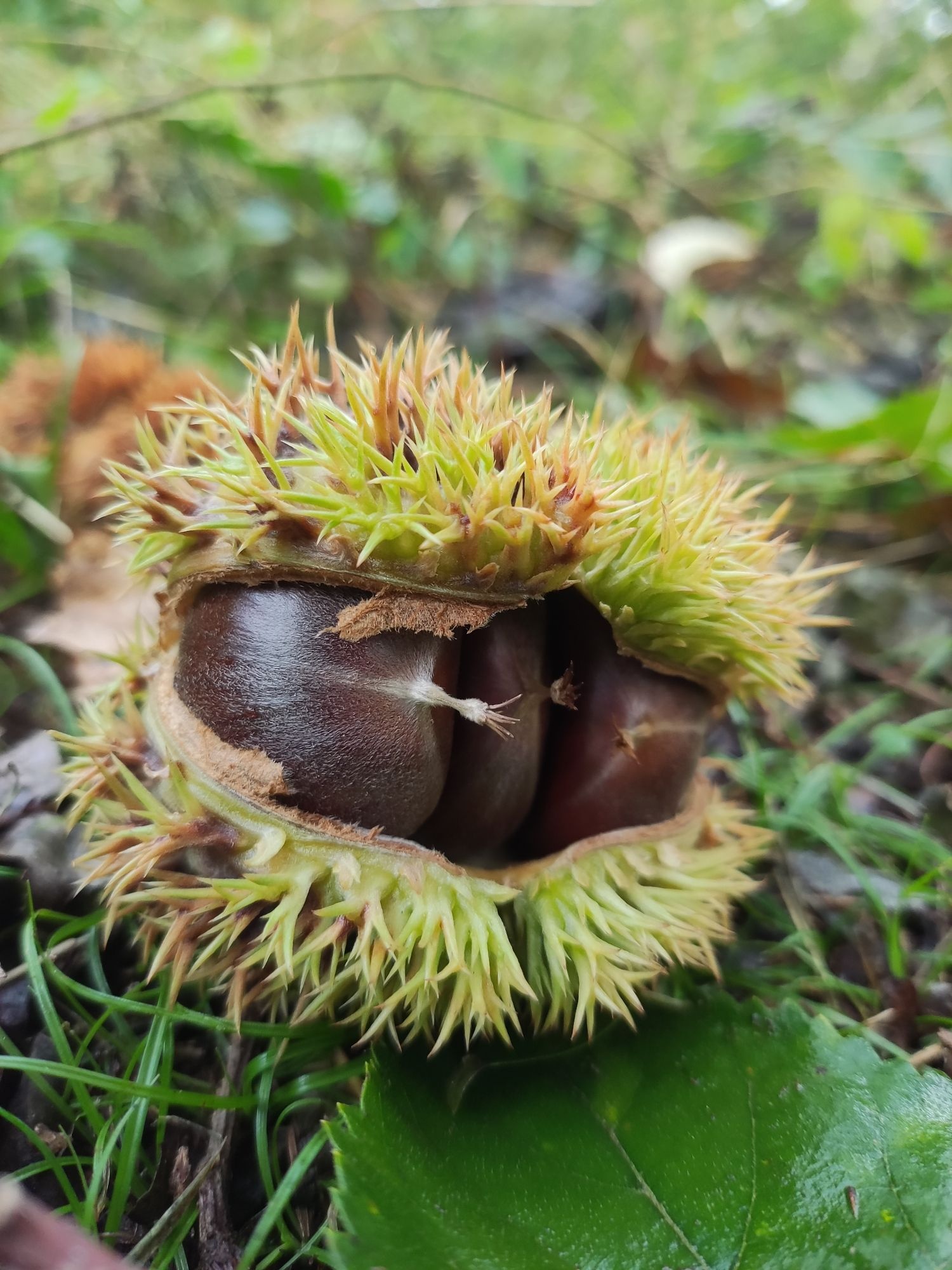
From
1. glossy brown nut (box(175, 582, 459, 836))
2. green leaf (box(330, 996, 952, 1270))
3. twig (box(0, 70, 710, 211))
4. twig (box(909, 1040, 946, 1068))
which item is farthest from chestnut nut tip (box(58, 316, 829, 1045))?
twig (box(0, 70, 710, 211))

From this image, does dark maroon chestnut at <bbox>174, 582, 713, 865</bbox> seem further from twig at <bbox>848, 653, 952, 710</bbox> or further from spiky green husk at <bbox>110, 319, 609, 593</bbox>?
twig at <bbox>848, 653, 952, 710</bbox>

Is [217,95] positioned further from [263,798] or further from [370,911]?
[370,911]

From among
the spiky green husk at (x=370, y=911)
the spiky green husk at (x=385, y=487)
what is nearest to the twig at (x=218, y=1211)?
the spiky green husk at (x=370, y=911)

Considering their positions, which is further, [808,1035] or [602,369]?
[602,369]

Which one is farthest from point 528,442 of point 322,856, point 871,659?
point 871,659

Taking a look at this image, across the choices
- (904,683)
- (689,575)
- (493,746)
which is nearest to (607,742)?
(493,746)

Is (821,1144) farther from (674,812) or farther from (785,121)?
(785,121)
